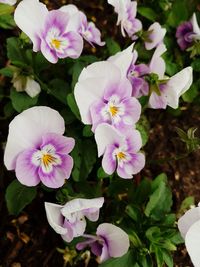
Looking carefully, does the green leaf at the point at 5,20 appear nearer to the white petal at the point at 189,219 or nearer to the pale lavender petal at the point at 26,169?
the pale lavender petal at the point at 26,169

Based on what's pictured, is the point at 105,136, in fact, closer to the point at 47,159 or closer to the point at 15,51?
the point at 47,159

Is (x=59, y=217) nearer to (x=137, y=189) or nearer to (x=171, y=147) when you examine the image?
(x=137, y=189)

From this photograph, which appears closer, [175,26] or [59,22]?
[59,22]

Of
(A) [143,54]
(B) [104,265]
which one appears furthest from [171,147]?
(B) [104,265]

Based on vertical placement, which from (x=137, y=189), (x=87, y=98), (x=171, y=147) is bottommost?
(x=171, y=147)

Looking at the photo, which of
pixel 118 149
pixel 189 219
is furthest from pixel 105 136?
pixel 189 219

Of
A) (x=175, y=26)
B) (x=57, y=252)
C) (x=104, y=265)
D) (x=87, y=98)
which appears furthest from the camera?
(x=175, y=26)

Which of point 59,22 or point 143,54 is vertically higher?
point 59,22
